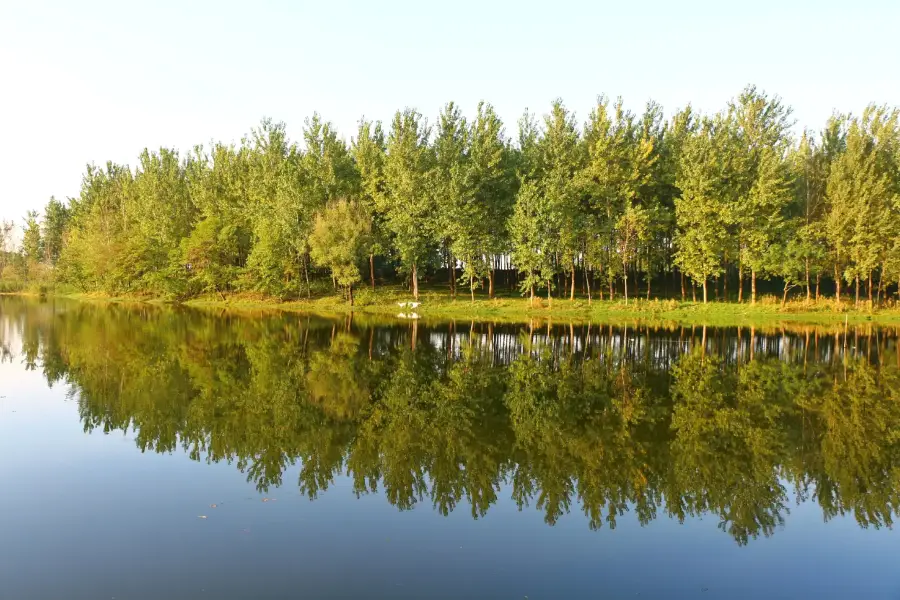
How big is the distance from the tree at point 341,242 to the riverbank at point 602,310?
12.3 ft

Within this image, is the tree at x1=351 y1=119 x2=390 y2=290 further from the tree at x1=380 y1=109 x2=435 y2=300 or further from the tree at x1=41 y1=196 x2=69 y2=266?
the tree at x1=41 y1=196 x2=69 y2=266

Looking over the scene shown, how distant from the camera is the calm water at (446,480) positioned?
9484mm

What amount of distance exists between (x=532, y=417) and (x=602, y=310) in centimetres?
4043

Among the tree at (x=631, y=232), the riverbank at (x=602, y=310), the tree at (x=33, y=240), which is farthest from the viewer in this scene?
the tree at (x=33, y=240)

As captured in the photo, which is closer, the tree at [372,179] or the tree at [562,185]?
the tree at [562,185]

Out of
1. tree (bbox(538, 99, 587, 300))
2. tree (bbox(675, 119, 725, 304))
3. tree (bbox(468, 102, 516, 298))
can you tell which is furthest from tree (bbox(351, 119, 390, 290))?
tree (bbox(675, 119, 725, 304))

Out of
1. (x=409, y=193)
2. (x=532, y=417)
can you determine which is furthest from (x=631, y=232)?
(x=532, y=417)

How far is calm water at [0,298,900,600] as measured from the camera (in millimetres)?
9484

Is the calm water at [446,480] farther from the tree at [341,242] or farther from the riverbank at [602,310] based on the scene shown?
the tree at [341,242]

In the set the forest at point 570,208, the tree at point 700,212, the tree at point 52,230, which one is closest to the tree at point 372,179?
the forest at point 570,208

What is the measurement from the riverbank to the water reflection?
644 inches

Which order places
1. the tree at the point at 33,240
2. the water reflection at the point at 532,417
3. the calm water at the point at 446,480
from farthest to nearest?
1. the tree at the point at 33,240
2. the water reflection at the point at 532,417
3. the calm water at the point at 446,480

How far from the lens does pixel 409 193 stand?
64.8 m

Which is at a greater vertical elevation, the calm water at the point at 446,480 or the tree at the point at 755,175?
the tree at the point at 755,175
